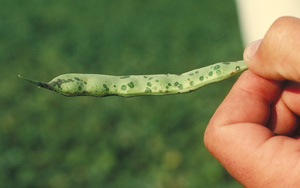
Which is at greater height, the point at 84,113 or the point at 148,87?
the point at 148,87

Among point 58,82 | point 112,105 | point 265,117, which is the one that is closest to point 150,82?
point 58,82

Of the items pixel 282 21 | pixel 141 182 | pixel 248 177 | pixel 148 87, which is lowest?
pixel 141 182

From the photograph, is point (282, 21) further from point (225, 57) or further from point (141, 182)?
point (225, 57)

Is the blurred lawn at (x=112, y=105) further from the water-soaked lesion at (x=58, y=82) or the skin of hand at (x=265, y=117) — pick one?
the water-soaked lesion at (x=58, y=82)

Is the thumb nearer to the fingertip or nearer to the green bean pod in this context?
the fingertip

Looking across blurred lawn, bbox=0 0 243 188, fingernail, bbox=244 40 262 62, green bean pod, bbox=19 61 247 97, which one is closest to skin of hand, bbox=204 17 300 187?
fingernail, bbox=244 40 262 62

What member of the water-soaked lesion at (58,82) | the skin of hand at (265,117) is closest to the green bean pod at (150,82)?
the water-soaked lesion at (58,82)

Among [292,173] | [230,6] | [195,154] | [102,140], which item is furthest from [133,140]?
[230,6]
